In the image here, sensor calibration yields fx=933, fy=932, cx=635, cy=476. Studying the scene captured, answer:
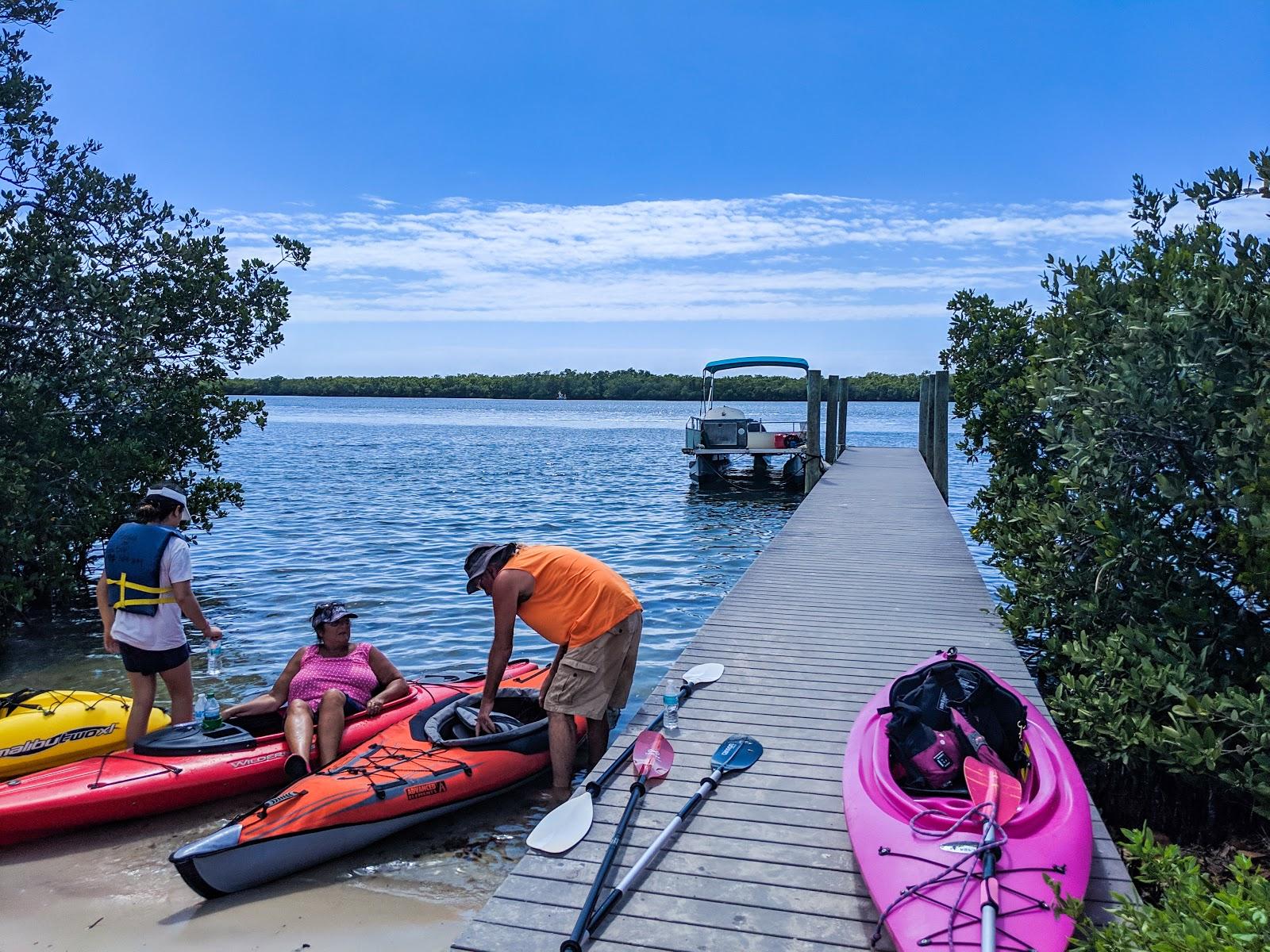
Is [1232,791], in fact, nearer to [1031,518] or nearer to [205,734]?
[1031,518]

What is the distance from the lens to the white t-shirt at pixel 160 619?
5996mm

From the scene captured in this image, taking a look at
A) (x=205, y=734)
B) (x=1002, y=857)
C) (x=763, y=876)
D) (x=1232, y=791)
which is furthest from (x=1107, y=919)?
(x=205, y=734)

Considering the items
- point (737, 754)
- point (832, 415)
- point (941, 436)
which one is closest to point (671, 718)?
point (737, 754)

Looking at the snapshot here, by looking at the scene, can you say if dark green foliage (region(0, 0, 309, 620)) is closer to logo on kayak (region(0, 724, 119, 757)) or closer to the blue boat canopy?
logo on kayak (region(0, 724, 119, 757))

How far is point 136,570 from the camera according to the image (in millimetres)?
5965

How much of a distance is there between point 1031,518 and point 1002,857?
181 inches

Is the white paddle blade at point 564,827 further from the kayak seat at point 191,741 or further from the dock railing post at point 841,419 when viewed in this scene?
the dock railing post at point 841,419

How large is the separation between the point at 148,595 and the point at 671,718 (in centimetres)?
344

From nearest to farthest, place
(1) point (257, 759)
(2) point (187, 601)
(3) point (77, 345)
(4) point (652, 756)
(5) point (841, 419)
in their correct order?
1. (4) point (652, 756)
2. (1) point (257, 759)
3. (2) point (187, 601)
4. (3) point (77, 345)
5. (5) point (841, 419)

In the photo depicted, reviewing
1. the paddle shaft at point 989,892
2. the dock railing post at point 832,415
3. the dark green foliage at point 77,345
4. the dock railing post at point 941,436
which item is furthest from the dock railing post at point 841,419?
the paddle shaft at point 989,892

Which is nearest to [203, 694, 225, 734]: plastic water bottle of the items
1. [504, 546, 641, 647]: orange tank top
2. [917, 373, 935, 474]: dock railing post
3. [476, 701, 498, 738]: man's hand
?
[476, 701, 498, 738]: man's hand

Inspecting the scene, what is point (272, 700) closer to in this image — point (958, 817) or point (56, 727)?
point (56, 727)

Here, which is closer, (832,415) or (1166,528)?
(1166,528)

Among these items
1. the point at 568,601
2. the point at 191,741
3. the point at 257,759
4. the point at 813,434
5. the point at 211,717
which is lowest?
the point at 257,759
